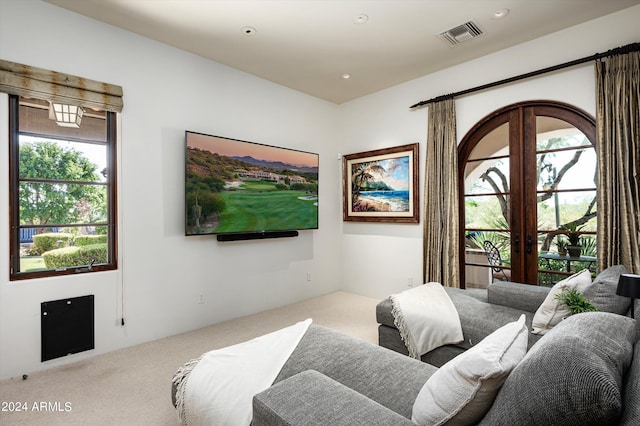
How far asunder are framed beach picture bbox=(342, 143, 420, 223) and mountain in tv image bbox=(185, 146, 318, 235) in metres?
0.67

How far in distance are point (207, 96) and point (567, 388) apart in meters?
3.97

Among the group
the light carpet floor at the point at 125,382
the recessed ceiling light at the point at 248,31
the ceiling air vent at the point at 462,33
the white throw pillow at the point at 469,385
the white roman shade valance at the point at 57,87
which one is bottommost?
the light carpet floor at the point at 125,382

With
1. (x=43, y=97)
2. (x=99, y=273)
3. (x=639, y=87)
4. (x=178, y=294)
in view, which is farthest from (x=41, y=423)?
(x=639, y=87)

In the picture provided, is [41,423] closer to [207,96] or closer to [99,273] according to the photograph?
[99,273]

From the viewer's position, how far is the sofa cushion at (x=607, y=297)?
6.61 feet

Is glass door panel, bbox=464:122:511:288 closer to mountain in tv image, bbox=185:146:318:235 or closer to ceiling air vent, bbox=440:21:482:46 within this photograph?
ceiling air vent, bbox=440:21:482:46

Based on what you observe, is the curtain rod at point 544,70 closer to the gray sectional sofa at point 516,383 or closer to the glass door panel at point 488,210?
the glass door panel at point 488,210

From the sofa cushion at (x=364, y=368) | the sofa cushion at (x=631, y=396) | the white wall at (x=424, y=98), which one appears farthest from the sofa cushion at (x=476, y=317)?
the white wall at (x=424, y=98)

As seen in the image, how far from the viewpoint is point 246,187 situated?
4.00m

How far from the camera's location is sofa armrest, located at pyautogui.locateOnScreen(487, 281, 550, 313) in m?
2.65

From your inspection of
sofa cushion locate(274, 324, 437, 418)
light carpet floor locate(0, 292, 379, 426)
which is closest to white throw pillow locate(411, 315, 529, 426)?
sofa cushion locate(274, 324, 437, 418)

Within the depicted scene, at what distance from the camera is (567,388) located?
0.82 metres

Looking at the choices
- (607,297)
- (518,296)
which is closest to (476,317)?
(518,296)

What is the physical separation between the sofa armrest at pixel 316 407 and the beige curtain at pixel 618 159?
2.94 m
